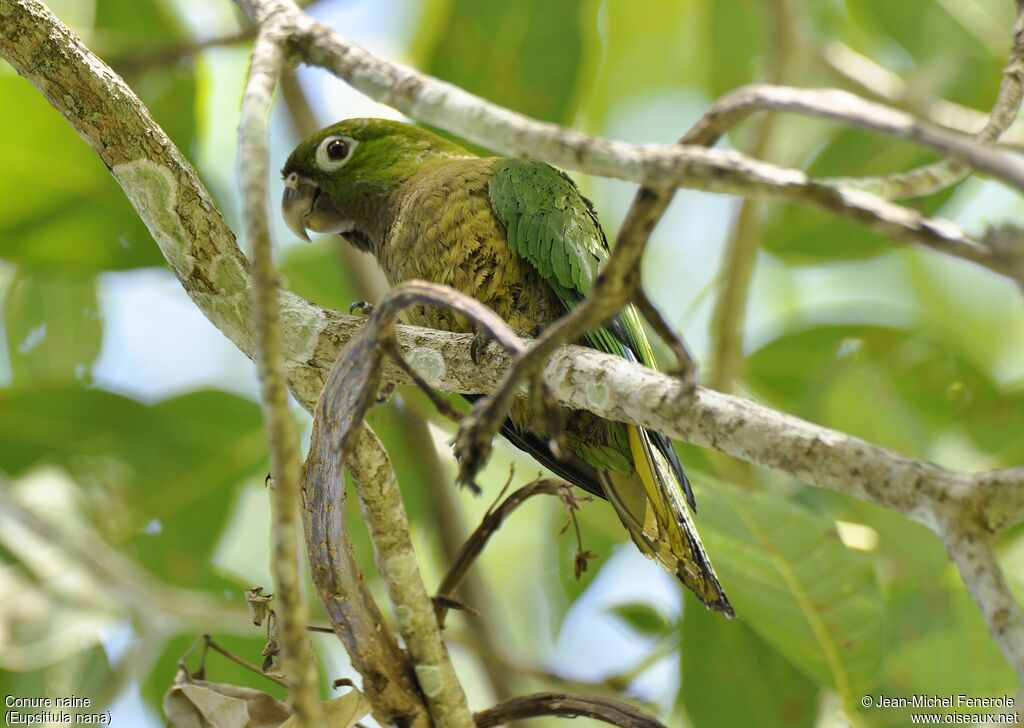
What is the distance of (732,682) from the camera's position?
2.83 metres

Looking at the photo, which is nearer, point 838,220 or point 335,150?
point 335,150

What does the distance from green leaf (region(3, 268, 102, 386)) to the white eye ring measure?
3.53 ft

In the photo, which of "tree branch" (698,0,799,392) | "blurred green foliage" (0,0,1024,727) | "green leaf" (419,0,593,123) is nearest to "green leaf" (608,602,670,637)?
"blurred green foliage" (0,0,1024,727)

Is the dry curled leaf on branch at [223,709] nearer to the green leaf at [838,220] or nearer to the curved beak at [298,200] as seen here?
the curved beak at [298,200]

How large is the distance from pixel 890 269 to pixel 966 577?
14.7 ft

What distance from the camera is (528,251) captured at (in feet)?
8.34

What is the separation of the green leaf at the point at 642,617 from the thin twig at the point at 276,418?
2.14 metres

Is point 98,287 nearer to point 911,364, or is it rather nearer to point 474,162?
point 474,162

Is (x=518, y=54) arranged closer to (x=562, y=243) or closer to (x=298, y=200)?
(x=298, y=200)

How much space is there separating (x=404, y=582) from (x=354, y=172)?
5.79 feet

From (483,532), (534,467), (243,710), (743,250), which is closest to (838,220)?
(743,250)

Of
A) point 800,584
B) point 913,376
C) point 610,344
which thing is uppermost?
point 913,376

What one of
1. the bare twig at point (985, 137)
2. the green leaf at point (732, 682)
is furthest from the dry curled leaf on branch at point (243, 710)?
the green leaf at point (732, 682)

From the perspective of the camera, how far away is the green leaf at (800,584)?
2.57m
